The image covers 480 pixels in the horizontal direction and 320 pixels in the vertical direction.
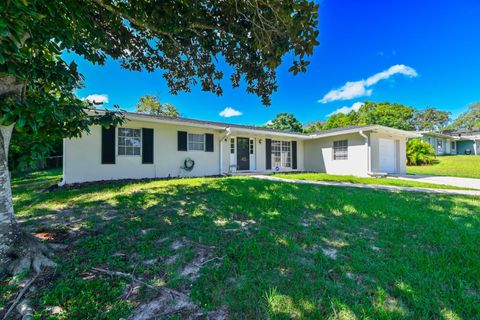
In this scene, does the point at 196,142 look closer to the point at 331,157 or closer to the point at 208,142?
the point at 208,142

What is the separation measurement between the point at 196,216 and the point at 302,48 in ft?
11.4

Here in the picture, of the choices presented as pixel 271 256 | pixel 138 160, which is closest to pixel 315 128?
pixel 138 160

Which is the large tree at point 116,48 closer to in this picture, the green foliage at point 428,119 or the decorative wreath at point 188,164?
the decorative wreath at point 188,164

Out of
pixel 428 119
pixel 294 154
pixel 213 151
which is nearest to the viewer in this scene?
pixel 213 151

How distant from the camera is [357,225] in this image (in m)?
3.47

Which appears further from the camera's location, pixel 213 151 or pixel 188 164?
pixel 213 151

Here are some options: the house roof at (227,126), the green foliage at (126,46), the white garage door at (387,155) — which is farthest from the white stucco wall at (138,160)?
the white garage door at (387,155)

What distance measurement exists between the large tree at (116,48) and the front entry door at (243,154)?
17.9 ft

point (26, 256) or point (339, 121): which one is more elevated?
point (339, 121)

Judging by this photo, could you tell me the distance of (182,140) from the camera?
9367mm

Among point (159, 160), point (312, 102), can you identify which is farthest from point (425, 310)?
point (312, 102)

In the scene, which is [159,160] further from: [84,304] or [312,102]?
[312,102]

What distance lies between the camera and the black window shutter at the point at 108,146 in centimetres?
768

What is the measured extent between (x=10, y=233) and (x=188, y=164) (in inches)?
288
